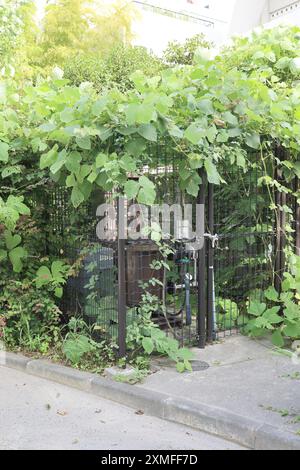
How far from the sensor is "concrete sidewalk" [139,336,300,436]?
373 cm

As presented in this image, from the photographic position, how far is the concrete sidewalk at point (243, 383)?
373 cm

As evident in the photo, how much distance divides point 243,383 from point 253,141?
245cm

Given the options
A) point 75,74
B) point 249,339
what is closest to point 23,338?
point 249,339

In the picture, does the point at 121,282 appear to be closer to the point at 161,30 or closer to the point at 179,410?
the point at 179,410

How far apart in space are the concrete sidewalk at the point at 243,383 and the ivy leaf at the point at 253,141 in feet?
7.04

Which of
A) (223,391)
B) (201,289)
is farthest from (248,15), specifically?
(223,391)

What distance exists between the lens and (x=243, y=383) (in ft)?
14.2

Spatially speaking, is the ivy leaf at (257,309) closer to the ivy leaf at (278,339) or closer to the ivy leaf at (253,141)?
the ivy leaf at (278,339)

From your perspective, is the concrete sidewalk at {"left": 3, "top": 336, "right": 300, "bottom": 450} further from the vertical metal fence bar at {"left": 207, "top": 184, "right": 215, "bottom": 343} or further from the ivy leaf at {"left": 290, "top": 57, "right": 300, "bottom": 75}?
the ivy leaf at {"left": 290, "top": 57, "right": 300, "bottom": 75}

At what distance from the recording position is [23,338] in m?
5.48

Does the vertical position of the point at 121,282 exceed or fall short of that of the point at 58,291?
it exceeds it
